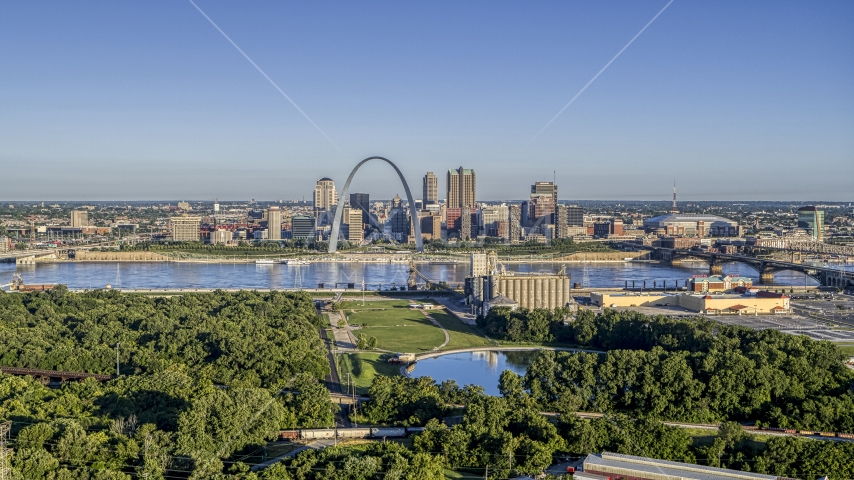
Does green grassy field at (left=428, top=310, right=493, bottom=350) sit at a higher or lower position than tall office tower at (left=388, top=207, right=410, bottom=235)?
lower

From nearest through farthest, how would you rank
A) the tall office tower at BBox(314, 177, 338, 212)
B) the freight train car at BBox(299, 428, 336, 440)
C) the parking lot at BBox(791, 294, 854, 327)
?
1. the freight train car at BBox(299, 428, 336, 440)
2. the parking lot at BBox(791, 294, 854, 327)
3. the tall office tower at BBox(314, 177, 338, 212)

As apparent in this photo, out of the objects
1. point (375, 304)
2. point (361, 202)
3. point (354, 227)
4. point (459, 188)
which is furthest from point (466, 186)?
point (375, 304)

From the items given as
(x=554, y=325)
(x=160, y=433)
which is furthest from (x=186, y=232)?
(x=160, y=433)

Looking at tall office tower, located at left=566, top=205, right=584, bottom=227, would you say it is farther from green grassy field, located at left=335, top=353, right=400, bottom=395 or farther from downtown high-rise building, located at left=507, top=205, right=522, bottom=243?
green grassy field, located at left=335, top=353, right=400, bottom=395

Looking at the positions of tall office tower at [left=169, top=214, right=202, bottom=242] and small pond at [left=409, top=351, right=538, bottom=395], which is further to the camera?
tall office tower at [left=169, top=214, right=202, bottom=242]

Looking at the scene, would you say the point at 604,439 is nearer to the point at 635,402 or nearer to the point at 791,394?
the point at 635,402

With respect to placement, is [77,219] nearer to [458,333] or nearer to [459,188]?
[459,188]

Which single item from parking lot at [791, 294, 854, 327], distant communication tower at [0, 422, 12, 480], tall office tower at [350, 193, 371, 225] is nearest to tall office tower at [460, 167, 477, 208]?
tall office tower at [350, 193, 371, 225]
